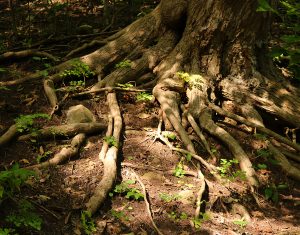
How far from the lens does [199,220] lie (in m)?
4.13

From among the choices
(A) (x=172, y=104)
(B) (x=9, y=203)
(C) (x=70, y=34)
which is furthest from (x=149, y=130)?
(C) (x=70, y=34)

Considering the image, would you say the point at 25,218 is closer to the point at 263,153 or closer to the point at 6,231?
the point at 6,231

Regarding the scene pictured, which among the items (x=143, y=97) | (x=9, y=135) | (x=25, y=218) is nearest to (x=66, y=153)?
(x=9, y=135)

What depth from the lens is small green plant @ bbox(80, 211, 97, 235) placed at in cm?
365

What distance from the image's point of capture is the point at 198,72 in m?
6.08

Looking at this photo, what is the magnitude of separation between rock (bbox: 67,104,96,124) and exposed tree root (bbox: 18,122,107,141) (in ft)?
0.57

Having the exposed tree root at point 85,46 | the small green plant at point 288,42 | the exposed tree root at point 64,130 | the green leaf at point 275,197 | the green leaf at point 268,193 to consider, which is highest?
the small green plant at point 288,42

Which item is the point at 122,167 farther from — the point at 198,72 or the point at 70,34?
the point at 70,34

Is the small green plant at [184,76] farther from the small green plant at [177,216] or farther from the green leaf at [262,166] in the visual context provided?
the small green plant at [177,216]

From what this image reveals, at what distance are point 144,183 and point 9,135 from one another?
5.57 feet

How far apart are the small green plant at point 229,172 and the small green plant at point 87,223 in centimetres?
183

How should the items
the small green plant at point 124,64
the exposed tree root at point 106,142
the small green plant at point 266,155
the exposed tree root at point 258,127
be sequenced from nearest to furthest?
1. the exposed tree root at point 106,142
2. the small green plant at point 266,155
3. the exposed tree root at point 258,127
4. the small green plant at point 124,64

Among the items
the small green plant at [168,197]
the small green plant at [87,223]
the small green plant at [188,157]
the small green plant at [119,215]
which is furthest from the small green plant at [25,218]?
the small green plant at [188,157]

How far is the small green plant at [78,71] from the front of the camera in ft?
20.1
